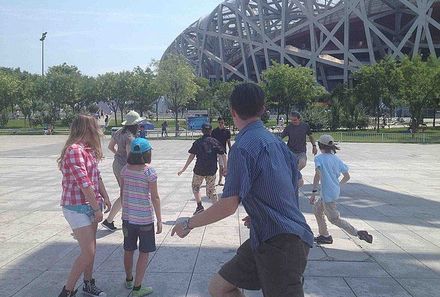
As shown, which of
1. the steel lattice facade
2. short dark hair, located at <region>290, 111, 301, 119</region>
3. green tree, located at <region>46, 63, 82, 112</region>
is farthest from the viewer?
the steel lattice facade

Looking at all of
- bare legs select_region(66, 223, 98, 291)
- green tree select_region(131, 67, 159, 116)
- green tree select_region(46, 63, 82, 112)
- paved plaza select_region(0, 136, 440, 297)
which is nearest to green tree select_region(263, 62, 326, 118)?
green tree select_region(131, 67, 159, 116)

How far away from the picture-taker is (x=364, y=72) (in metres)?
43.7

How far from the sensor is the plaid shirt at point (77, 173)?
398 cm

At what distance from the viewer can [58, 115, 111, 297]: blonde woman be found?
401cm

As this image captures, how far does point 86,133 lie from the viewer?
4.25 metres

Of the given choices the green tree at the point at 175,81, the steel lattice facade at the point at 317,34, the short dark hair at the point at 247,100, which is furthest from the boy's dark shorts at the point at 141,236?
the steel lattice facade at the point at 317,34

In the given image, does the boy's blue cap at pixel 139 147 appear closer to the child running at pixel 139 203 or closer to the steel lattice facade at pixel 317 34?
the child running at pixel 139 203

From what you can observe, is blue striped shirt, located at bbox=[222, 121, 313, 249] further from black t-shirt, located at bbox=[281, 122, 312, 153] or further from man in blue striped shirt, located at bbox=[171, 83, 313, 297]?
black t-shirt, located at bbox=[281, 122, 312, 153]

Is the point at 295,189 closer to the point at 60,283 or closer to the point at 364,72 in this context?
the point at 60,283

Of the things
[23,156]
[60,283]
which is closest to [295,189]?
[60,283]

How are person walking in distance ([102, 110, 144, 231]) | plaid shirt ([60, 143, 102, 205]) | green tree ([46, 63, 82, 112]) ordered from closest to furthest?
1. plaid shirt ([60, 143, 102, 205])
2. person walking in distance ([102, 110, 144, 231])
3. green tree ([46, 63, 82, 112])

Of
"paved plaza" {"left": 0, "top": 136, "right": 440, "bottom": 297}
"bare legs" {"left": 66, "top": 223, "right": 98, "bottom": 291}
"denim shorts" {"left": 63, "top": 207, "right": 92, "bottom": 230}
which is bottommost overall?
"paved plaza" {"left": 0, "top": 136, "right": 440, "bottom": 297}

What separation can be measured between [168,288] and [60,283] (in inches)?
44.0

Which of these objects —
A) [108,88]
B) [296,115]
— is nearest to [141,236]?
[296,115]
